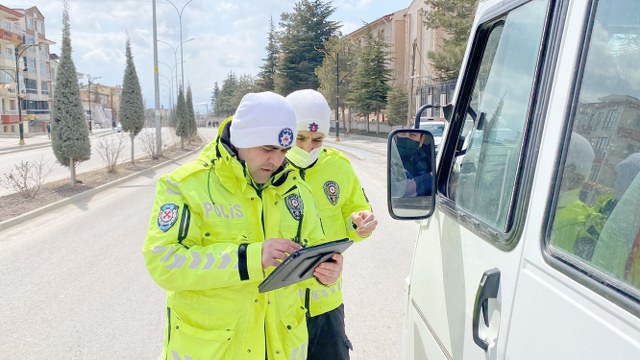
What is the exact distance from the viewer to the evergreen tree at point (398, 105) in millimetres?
41094

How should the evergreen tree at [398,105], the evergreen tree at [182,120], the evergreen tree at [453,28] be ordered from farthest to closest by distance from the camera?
→ 1. the evergreen tree at [398,105]
2. the evergreen tree at [182,120]
3. the evergreen tree at [453,28]

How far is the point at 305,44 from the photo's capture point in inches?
2462

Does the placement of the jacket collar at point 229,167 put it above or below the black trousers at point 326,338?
above

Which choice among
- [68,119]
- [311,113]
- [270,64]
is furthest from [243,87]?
[311,113]

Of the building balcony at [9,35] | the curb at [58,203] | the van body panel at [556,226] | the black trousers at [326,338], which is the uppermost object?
the building balcony at [9,35]

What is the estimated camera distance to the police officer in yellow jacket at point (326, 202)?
2.60 m

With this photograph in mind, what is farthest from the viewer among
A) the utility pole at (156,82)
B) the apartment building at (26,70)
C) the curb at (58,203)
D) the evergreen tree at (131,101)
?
the apartment building at (26,70)

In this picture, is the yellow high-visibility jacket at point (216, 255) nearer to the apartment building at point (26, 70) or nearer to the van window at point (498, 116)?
the van window at point (498, 116)

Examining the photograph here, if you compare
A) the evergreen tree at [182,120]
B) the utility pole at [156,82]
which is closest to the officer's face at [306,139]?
the utility pole at [156,82]

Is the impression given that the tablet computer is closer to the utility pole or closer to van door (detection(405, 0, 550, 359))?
van door (detection(405, 0, 550, 359))

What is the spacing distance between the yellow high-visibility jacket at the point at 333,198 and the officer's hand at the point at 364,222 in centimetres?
9

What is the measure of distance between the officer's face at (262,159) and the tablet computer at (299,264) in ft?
1.15

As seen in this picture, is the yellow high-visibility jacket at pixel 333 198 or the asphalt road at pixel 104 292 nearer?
the yellow high-visibility jacket at pixel 333 198

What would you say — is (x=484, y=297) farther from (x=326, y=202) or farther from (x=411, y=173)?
(x=326, y=202)
